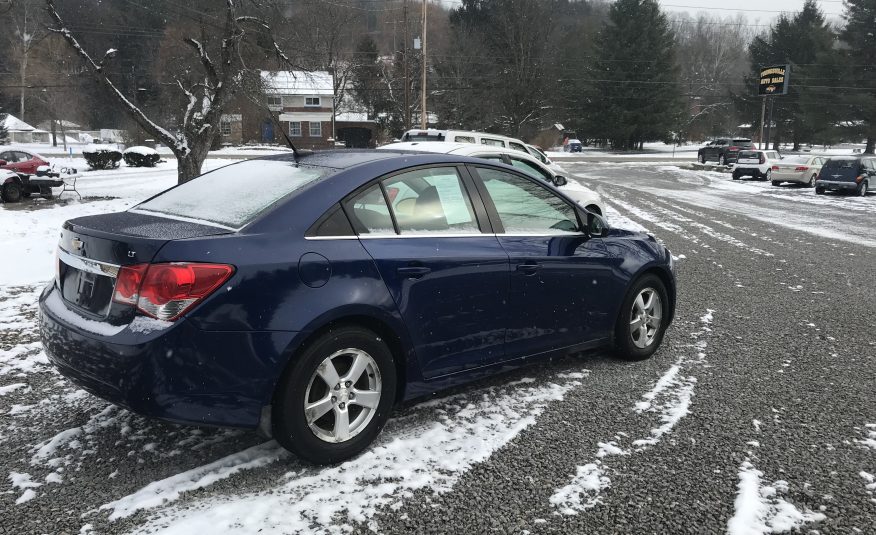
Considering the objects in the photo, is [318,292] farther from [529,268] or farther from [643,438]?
[643,438]

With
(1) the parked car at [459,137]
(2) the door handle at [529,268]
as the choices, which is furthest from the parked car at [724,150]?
(2) the door handle at [529,268]

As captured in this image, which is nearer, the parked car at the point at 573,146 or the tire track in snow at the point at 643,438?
the tire track in snow at the point at 643,438

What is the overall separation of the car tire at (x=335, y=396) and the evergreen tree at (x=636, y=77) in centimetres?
6162

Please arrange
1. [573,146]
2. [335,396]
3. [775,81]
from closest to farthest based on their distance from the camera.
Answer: [335,396] → [775,81] → [573,146]

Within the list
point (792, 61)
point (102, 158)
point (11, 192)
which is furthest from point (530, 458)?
point (792, 61)

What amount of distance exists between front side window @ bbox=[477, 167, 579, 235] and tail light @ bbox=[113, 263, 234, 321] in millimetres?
1845

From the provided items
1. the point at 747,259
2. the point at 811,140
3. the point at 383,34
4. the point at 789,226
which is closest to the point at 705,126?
the point at 811,140

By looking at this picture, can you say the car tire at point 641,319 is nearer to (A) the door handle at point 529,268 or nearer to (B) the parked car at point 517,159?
(A) the door handle at point 529,268

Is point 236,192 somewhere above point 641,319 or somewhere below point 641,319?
above

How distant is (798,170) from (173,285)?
2873 centimetres

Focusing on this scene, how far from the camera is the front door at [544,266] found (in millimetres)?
4102

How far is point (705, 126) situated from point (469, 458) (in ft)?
272

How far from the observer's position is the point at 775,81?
1722 inches

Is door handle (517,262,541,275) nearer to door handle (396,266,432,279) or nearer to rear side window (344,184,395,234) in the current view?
door handle (396,266,432,279)
